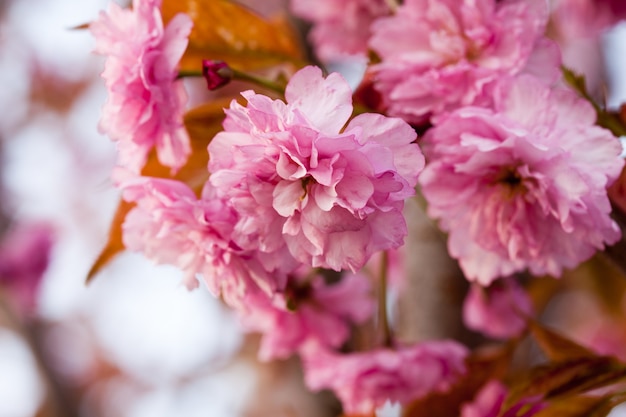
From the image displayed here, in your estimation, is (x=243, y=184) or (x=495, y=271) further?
(x=495, y=271)

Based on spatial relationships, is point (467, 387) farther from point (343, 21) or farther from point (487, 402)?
point (343, 21)

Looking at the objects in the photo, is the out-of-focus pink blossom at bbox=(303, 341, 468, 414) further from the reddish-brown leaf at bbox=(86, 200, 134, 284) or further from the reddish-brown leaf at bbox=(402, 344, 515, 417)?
the reddish-brown leaf at bbox=(86, 200, 134, 284)

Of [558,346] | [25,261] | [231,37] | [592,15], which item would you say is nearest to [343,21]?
[231,37]

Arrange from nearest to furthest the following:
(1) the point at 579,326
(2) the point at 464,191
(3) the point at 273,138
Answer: (3) the point at 273,138 → (2) the point at 464,191 → (1) the point at 579,326

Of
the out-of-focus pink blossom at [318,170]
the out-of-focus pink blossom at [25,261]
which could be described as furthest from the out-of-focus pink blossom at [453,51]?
the out-of-focus pink blossom at [25,261]

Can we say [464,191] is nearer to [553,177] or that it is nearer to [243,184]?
[553,177]

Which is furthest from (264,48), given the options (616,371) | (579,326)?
(579,326)
